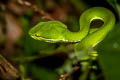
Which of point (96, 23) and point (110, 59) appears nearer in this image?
point (110, 59)

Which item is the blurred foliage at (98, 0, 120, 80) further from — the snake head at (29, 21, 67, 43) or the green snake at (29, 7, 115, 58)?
the snake head at (29, 21, 67, 43)

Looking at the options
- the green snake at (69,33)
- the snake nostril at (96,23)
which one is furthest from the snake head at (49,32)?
the snake nostril at (96,23)

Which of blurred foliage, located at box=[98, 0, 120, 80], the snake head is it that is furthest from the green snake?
blurred foliage, located at box=[98, 0, 120, 80]

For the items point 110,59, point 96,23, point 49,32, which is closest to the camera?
point 110,59

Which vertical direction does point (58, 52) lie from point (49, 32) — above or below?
below

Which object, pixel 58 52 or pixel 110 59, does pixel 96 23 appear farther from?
pixel 110 59

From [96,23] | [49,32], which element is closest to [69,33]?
[49,32]

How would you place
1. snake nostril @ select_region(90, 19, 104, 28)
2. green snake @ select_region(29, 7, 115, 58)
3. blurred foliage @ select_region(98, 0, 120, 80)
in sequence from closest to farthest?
blurred foliage @ select_region(98, 0, 120, 80), green snake @ select_region(29, 7, 115, 58), snake nostril @ select_region(90, 19, 104, 28)

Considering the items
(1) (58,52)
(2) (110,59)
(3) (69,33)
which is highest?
(3) (69,33)
